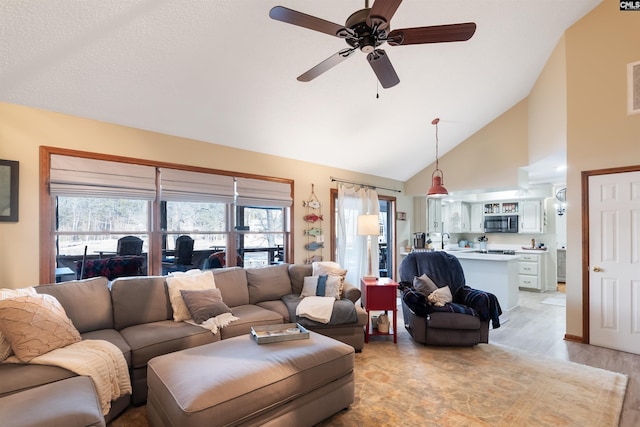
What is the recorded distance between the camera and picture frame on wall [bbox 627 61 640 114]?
3.39m

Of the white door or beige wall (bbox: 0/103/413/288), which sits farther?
→ the white door

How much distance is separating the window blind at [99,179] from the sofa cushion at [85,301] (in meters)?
0.84

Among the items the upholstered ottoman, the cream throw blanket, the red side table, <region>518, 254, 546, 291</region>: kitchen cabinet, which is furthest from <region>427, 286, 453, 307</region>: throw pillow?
<region>518, 254, 546, 291</region>: kitchen cabinet

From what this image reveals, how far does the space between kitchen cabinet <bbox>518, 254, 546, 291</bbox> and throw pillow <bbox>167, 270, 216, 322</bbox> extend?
20.6 ft

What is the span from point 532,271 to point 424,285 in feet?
13.9

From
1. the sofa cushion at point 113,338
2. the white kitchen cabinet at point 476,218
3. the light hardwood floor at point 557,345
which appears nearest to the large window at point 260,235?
the sofa cushion at point 113,338

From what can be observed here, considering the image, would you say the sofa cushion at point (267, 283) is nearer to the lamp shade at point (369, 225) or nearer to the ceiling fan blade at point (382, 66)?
the lamp shade at point (369, 225)

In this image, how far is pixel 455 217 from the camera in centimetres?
761

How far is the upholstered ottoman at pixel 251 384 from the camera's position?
1684 mm

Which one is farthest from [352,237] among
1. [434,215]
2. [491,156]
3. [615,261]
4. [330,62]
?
[330,62]

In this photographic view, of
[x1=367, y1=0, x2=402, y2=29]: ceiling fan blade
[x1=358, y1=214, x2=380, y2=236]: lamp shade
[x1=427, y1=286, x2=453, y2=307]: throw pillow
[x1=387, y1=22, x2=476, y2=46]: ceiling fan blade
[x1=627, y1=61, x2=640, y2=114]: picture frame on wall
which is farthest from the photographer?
[x1=358, y1=214, x2=380, y2=236]: lamp shade

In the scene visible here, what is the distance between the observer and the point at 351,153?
16.5ft

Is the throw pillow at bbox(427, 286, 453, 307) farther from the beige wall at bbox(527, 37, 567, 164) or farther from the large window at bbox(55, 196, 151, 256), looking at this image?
the large window at bbox(55, 196, 151, 256)

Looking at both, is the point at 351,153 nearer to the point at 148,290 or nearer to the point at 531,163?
the point at 531,163
